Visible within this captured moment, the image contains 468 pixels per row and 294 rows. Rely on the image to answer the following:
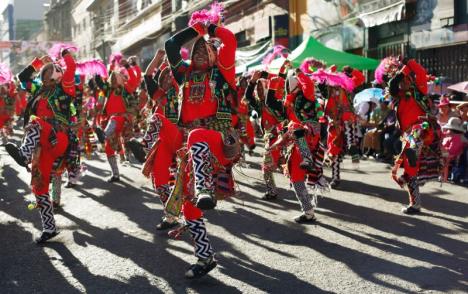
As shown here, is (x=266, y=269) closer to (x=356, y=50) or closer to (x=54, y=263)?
(x=54, y=263)

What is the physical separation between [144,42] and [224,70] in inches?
1315

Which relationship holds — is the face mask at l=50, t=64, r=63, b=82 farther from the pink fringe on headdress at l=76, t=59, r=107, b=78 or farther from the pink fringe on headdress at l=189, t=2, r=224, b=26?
the pink fringe on headdress at l=189, t=2, r=224, b=26

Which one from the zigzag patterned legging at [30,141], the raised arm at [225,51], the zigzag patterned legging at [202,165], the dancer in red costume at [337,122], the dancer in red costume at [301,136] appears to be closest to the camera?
the zigzag patterned legging at [202,165]

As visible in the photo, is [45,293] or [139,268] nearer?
[45,293]

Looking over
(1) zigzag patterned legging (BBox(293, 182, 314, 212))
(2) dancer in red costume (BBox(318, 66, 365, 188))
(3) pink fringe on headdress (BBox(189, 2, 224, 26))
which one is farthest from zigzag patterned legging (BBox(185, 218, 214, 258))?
(2) dancer in red costume (BBox(318, 66, 365, 188))

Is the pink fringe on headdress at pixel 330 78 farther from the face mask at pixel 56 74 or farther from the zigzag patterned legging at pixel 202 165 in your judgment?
the zigzag patterned legging at pixel 202 165

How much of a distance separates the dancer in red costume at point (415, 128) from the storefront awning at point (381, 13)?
801 centimetres

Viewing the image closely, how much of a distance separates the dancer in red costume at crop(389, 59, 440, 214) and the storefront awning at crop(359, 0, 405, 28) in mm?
8014

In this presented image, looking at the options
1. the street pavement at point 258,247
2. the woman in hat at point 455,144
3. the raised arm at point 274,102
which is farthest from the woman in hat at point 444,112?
the raised arm at point 274,102

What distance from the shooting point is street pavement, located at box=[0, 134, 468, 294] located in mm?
4582

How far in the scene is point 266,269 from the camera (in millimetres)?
4914

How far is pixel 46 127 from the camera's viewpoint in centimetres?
611

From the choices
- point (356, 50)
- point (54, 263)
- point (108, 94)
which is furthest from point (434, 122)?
point (356, 50)

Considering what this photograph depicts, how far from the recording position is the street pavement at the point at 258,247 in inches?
180
